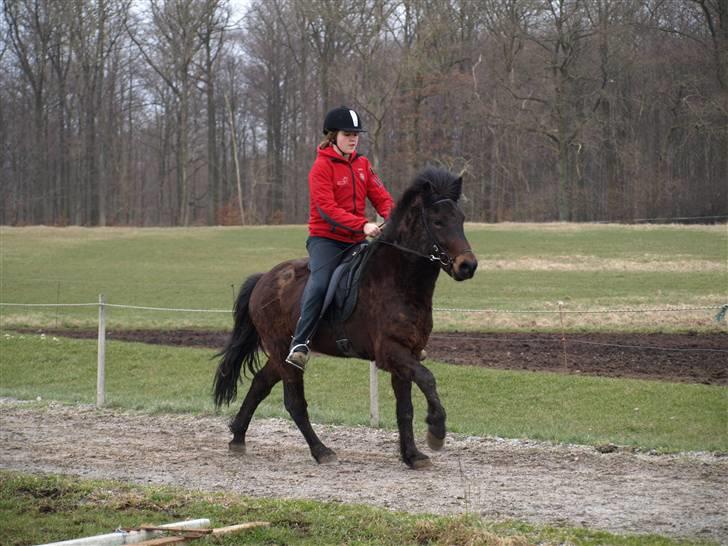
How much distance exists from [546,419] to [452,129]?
44502 millimetres

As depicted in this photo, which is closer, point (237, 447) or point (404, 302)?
point (404, 302)

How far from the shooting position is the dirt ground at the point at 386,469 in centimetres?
674

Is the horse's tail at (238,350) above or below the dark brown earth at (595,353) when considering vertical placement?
above

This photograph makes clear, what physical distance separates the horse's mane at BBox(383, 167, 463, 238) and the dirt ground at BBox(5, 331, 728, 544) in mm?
2376

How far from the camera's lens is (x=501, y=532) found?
5922 mm

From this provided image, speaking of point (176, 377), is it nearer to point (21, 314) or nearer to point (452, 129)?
point (21, 314)

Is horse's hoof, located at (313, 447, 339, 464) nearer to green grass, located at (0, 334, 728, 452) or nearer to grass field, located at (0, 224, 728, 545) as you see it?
grass field, located at (0, 224, 728, 545)

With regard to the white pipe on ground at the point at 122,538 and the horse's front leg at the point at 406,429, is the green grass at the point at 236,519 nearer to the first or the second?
the white pipe on ground at the point at 122,538

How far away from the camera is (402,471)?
8.46 metres

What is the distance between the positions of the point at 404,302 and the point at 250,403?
255 centimetres

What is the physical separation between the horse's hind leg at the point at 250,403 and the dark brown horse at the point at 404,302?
0.34 m

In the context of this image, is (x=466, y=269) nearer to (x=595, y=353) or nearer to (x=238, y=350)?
(x=238, y=350)

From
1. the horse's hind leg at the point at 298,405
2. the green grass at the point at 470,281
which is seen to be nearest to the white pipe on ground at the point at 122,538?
the horse's hind leg at the point at 298,405

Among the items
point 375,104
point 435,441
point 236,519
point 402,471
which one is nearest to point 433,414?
point 435,441
